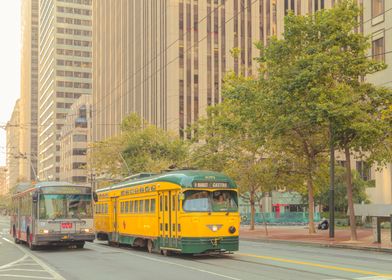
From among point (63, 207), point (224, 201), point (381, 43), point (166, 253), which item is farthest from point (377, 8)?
point (166, 253)

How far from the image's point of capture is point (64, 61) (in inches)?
5984

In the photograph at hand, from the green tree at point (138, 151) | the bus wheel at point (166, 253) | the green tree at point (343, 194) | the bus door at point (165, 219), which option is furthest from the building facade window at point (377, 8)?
the bus wheel at point (166, 253)

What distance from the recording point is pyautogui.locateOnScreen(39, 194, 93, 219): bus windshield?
24.9 meters

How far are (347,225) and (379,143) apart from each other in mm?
22831

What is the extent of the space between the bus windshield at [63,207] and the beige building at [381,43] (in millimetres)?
22031

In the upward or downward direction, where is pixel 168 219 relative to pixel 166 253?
upward

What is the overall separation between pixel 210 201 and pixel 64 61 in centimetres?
13825

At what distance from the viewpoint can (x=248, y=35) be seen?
79.4 m

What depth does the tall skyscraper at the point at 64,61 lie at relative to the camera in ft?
495

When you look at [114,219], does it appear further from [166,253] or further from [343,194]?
[343,194]

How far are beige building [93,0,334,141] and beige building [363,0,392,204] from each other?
1157 inches

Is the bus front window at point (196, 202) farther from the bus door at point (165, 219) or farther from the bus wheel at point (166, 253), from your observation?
the bus wheel at point (166, 253)

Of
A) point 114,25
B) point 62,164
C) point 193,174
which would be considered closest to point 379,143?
point 193,174

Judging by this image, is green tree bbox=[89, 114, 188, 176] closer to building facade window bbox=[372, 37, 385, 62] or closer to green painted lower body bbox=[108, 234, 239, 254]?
building facade window bbox=[372, 37, 385, 62]
